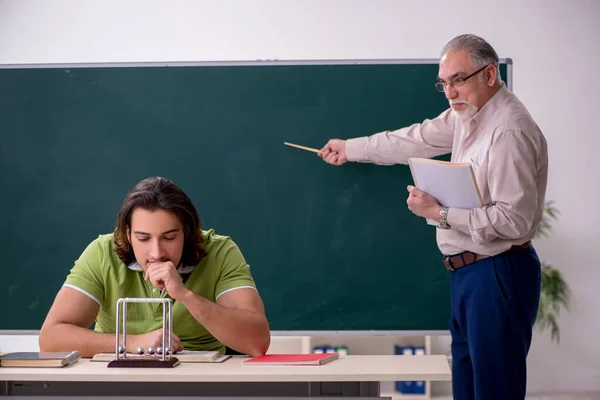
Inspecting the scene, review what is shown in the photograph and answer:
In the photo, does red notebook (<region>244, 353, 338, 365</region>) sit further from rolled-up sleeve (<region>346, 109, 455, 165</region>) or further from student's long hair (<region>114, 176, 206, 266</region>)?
rolled-up sleeve (<region>346, 109, 455, 165</region>)

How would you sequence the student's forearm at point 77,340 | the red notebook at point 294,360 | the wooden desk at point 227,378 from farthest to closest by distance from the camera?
the student's forearm at point 77,340 → the red notebook at point 294,360 → the wooden desk at point 227,378

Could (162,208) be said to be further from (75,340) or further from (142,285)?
(75,340)

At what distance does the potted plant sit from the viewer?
5.14 metres

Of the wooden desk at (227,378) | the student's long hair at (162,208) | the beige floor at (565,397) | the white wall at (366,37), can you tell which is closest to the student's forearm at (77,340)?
the wooden desk at (227,378)

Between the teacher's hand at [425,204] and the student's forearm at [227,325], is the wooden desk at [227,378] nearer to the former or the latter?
the student's forearm at [227,325]

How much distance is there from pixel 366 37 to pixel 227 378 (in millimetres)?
3870

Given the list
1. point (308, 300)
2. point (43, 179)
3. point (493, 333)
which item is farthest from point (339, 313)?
point (43, 179)

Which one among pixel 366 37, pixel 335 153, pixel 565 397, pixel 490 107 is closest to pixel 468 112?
pixel 490 107

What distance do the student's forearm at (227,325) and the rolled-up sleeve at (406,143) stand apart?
1388mm

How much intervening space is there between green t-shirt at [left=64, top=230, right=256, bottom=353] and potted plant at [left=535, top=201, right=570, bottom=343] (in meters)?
3.20

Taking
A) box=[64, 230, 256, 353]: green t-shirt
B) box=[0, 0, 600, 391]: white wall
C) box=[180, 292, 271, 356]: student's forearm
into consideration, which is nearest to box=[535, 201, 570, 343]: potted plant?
box=[0, 0, 600, 391]: white wall

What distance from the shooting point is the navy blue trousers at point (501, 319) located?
2529 mm

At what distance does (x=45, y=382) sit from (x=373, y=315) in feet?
6.26

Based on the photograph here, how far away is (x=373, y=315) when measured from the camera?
11.9 feet
